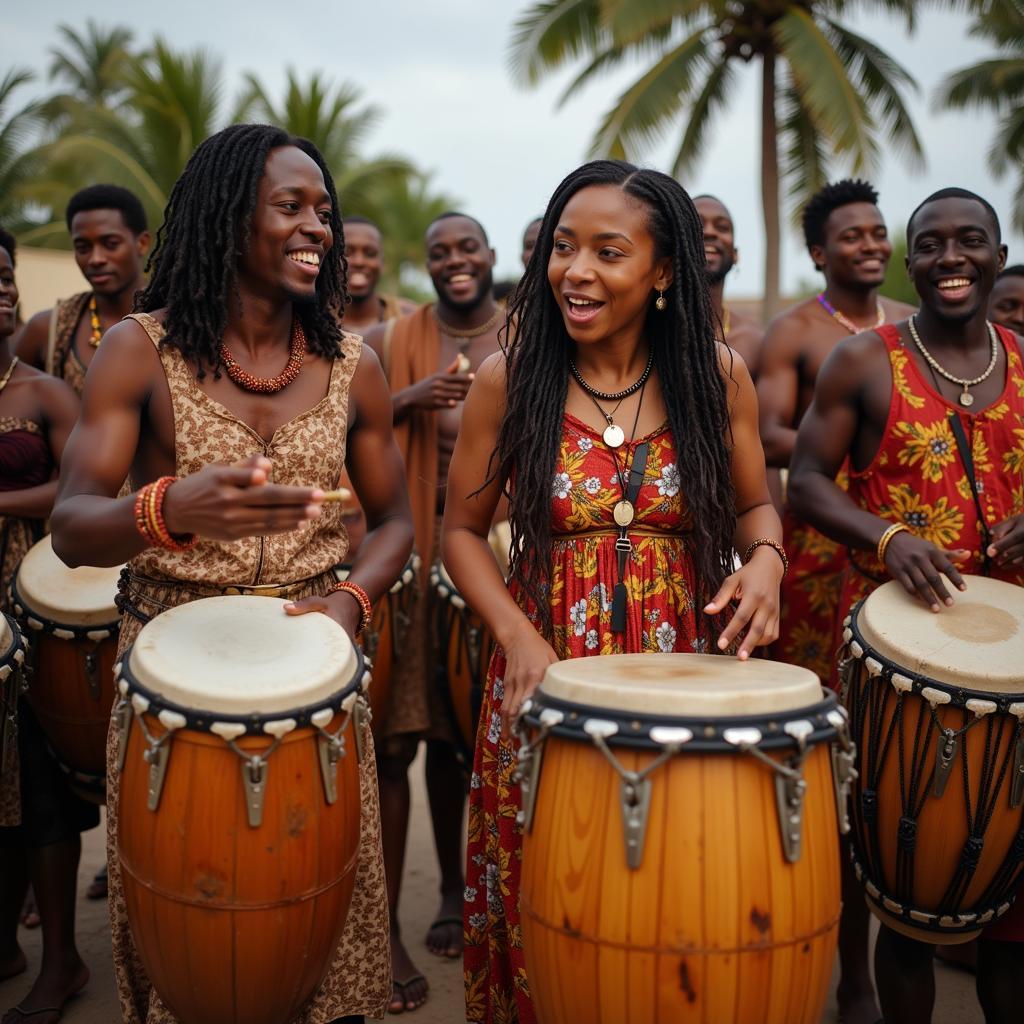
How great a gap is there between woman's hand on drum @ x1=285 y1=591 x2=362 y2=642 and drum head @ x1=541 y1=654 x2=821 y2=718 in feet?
2.02

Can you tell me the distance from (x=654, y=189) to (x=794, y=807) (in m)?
1.53

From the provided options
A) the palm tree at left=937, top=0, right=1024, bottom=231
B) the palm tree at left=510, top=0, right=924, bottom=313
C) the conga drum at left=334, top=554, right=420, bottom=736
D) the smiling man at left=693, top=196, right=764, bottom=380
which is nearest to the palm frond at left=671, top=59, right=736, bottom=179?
the palm tree at left=510, top=0, right=924, bottom=313

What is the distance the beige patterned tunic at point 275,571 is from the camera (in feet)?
9.32

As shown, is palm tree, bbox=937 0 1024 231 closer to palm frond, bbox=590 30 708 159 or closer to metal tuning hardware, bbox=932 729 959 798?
palm frond, bbox=590 30 708 159

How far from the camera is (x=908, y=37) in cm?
1833

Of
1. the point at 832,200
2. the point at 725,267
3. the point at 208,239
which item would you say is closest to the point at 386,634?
the point at 208,239

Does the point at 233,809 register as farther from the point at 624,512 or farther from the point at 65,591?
the point at 65,591

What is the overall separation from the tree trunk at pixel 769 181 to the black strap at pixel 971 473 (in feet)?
46.3

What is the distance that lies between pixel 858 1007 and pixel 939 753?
4.86 feet

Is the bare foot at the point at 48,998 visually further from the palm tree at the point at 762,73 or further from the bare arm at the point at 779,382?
the palm tree at the point at 762,73

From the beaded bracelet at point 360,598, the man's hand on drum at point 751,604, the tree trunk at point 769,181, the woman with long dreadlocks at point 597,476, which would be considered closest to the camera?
the man's hand on drum at point 751,604

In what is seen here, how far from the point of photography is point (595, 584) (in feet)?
9.48

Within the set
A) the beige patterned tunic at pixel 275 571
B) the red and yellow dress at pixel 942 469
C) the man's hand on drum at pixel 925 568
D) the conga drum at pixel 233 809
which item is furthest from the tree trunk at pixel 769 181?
the conga drum at pixel 233 809

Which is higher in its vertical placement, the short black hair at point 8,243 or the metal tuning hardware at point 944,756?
the short black hair at point 8,243
